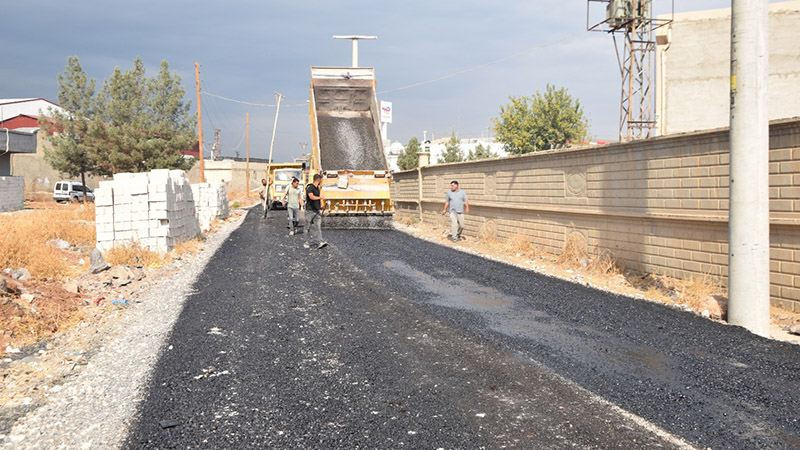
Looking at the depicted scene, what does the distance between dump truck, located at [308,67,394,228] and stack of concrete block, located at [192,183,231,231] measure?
5.49m

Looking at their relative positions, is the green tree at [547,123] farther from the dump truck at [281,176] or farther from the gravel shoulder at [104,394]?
the gravel shoulder at [104,394]

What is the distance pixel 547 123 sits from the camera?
1768 inches

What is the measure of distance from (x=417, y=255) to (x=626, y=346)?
281 inches

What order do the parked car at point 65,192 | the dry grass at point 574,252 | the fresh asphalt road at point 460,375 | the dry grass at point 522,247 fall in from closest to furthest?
the fresh asphalt road at point 460,375, the dry grass at point 574,252, the dry grass at point 522,247, the parked car at point 65,192

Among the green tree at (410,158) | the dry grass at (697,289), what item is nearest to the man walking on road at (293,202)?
the dry grass at (697,289)

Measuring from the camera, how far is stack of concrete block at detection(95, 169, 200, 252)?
40.9 feet

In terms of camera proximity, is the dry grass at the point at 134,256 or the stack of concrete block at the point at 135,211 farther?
the stack of concrete block at the point at 135,211

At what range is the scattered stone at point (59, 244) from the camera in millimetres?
13430

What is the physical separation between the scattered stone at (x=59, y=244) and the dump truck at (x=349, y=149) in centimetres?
700

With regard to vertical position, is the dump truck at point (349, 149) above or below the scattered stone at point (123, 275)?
above

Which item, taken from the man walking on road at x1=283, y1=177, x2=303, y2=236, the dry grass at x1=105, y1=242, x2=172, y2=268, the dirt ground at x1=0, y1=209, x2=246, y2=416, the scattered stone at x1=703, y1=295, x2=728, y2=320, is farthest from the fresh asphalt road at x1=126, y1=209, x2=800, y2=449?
the man walking on road at x1=283, y1=177, x2=303, y2=236

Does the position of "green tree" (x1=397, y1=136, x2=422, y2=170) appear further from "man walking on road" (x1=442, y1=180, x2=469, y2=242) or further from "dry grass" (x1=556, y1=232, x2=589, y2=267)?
"dry grass" (x1=556, y1=232, x2=589, y2=267)

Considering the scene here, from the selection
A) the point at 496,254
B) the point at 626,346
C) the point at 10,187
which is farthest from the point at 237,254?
the point at 10,187

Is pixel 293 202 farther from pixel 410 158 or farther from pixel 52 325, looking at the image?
pixel 410 158
